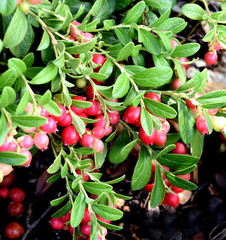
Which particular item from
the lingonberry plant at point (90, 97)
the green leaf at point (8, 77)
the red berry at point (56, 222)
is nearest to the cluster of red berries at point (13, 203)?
the red berry at point (56, 222)

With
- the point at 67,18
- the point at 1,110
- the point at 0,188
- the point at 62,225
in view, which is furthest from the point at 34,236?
the point at 67,18

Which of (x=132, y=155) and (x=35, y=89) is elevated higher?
Answer: (x=35, y=89)

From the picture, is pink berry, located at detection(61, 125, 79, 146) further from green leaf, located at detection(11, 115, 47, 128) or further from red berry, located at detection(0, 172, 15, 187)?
red berry, located at detection(0, 172, 15, 187)

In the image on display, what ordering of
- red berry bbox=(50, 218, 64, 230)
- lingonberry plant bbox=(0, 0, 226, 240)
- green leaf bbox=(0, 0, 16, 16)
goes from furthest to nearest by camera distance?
red berry bbox=(50, 218, 64, 230) < lingonberry plant bbox=(0, 0, 226, 240) < green leaf bbox=(0, 0, 16, 16)

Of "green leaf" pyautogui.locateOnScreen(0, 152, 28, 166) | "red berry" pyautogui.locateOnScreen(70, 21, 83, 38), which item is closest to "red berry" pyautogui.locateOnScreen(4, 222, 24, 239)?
"green leaf" pyautogui.locateOnScreen(0, 152, 28, 166)

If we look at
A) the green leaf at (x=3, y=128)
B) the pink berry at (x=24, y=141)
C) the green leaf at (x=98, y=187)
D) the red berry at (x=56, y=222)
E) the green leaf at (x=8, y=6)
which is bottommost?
the red berry at (x=56, y=222)

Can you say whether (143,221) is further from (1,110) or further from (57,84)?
(1,110)

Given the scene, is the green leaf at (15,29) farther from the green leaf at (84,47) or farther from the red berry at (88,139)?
the red berry at (88,139)
